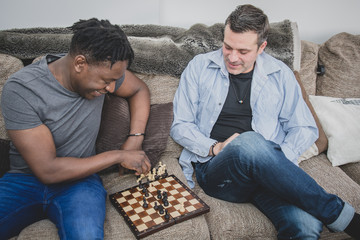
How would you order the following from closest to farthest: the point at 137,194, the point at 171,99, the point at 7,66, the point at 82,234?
the point at 82,234, the point at 137,194, the point at 7,66, the point at 171,99

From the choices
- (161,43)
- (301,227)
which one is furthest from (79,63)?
(301,227)

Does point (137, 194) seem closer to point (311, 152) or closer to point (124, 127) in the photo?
point (124, 127)

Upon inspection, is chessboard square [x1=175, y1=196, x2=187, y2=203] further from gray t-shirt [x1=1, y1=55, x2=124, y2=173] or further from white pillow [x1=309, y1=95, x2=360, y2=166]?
white pillow [x1=309, y1=95, x2=360, y2=166]

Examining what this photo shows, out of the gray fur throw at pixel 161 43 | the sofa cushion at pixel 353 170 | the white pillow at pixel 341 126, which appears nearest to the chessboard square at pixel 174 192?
the gray fur throw at pixel 161 43

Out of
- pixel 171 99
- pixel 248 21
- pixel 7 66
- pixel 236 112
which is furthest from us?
pixel 171 99

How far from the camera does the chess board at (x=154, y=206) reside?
1396 mm

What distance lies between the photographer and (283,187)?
1.48m

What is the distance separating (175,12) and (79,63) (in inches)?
65.2

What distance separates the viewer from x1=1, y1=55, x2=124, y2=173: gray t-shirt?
1311mm

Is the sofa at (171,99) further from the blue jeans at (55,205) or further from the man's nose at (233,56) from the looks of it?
the man's nose at (233,56)

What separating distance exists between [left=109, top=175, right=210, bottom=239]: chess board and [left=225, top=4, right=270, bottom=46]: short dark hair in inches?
35.1

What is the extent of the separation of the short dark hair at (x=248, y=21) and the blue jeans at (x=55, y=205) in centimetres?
110

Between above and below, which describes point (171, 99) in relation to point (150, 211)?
above

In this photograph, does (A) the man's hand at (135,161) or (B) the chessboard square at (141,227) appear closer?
(B) the chessboard square at (141,227)
